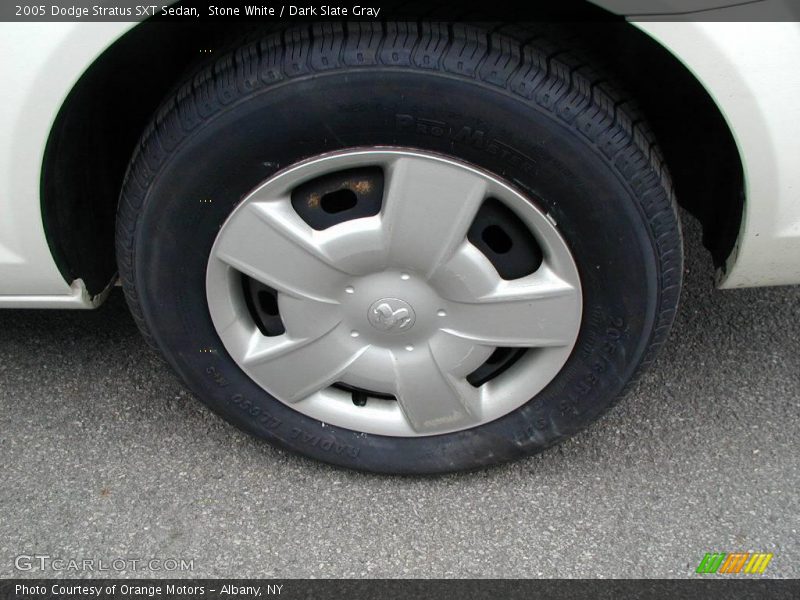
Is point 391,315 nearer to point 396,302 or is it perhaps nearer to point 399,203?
point 396,302

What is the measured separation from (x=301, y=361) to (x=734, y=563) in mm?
985

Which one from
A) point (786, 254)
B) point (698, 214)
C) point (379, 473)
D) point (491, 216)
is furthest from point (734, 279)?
point (379, 473)

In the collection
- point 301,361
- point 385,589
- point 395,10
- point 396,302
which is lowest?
point 385,589

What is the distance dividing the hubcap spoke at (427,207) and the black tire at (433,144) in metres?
0.04

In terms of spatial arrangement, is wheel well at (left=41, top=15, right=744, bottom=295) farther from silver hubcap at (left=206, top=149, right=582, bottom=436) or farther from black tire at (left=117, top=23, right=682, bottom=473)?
silver hubcap at (left=206, top=149, right=582, bottom=436)

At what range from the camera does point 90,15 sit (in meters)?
1.35

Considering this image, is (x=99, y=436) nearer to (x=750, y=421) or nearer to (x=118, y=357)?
(x=118, y=357)

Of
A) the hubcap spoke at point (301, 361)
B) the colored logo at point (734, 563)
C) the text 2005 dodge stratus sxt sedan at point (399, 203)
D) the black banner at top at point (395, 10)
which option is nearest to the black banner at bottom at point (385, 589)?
the colored logo at point (734, 563)

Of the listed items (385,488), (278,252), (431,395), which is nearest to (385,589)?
(385,488)

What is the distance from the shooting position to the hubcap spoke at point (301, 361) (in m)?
1.72

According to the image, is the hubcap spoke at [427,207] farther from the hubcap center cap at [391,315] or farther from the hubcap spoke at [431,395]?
the hubcap spoke at [431,395]

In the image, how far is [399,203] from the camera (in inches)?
59.0

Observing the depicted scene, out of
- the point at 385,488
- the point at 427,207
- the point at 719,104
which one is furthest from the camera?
the point at 385,488

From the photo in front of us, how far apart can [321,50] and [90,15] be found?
0.38 meters
